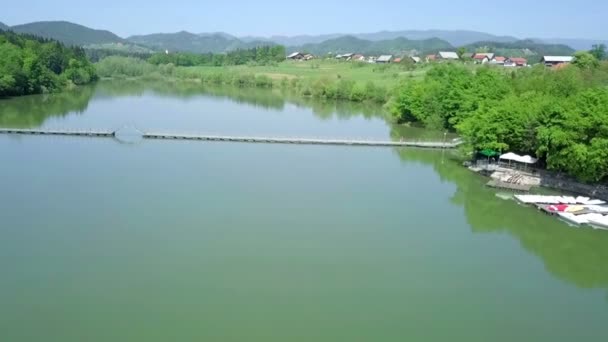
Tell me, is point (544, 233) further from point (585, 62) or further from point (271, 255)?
point (585, 62)

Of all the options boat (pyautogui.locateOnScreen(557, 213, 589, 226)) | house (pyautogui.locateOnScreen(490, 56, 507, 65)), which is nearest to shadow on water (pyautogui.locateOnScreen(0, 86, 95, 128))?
boat (pyautogui.locateOnScreen(557, 213, 589, 226))

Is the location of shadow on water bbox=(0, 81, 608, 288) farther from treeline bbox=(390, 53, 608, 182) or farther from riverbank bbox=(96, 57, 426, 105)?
riverbank bbox=(96, 57, 426, 105)

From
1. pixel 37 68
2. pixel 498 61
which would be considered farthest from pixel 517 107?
pixel 498 61

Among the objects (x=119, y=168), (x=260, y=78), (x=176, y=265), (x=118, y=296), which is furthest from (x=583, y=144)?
(x=260, y=78)

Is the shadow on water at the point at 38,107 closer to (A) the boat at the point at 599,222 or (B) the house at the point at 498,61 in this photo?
(A) the boat at the point at 599,222

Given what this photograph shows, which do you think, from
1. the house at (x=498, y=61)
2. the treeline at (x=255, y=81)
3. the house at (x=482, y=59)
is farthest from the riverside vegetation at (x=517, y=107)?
the house at (x=498, y=61)

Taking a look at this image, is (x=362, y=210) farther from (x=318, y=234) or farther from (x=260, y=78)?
(x=260, y=78)
